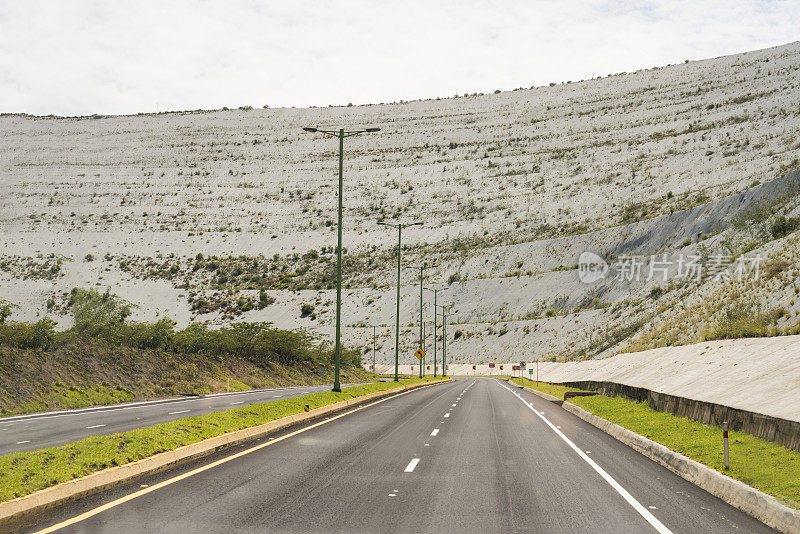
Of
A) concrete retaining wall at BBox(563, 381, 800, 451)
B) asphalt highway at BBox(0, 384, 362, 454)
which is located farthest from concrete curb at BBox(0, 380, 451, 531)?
concrete retaining wall at BBox(563, 381, 800, 451)

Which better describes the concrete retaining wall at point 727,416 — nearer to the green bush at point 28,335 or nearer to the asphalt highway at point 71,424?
the asphalt highway at point 71,424

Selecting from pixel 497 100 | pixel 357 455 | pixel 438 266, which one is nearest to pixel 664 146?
pixel 438 266

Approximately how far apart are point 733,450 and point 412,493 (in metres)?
6.60

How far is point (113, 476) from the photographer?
1057 centimetres

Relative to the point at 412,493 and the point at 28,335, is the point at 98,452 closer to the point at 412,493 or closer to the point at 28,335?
the point at 412,493

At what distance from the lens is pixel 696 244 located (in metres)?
75.9

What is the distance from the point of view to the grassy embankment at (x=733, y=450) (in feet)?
33.4

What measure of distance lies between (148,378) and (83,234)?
92847mm

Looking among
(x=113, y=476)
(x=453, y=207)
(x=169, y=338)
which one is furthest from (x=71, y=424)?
(x=453, y=207)

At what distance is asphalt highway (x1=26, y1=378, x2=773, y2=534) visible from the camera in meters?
8.31

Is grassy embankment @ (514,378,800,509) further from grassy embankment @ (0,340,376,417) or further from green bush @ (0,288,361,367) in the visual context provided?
green bush @ (0,288,361,367)

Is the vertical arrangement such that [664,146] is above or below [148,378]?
above

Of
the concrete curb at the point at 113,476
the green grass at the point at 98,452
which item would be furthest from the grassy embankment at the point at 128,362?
the concrete curb at the point at 113,476

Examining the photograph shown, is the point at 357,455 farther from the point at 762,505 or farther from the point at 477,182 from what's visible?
the point at 477,182
